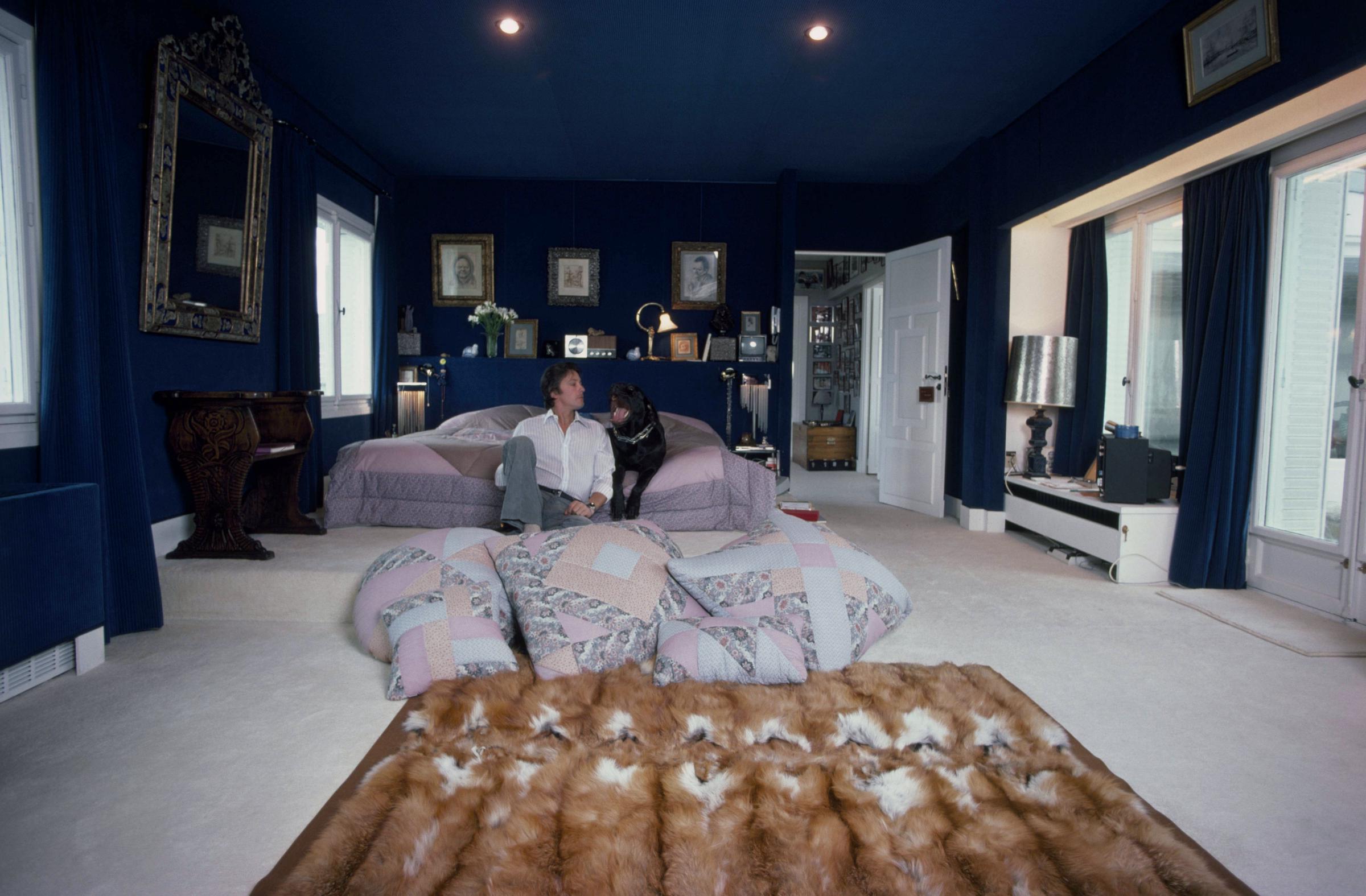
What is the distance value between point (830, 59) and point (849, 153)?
1.60m

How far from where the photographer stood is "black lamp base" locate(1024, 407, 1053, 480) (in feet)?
16.2

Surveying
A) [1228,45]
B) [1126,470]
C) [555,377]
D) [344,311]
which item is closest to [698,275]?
[344,311]

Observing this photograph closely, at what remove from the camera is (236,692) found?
219 cm

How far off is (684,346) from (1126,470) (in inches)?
139

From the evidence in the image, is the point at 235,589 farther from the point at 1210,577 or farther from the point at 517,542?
the point at 1210,577

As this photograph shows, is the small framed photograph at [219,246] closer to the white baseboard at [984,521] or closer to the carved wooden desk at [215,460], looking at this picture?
the carved wooden desk at [215,460]

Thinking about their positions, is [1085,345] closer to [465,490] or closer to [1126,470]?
[1126,470]

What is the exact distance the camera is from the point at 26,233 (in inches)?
100.0

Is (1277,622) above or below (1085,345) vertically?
below

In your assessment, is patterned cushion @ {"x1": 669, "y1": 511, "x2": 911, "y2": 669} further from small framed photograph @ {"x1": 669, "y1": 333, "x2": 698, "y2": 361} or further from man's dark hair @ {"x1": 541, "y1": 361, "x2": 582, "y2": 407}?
small framed photograph @ {"x1": 669, "y1": 333, "x2": 698, "y2": 361}

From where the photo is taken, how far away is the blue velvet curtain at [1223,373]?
3445 mm

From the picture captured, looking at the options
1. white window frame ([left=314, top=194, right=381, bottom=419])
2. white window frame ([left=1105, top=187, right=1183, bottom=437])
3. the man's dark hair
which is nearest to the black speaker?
white window frame ([left=1105, top=187, right=1183, bottom=437])

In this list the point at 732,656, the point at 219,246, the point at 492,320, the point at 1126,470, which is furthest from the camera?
the point at 492,320

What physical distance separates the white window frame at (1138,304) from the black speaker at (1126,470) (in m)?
0.68
